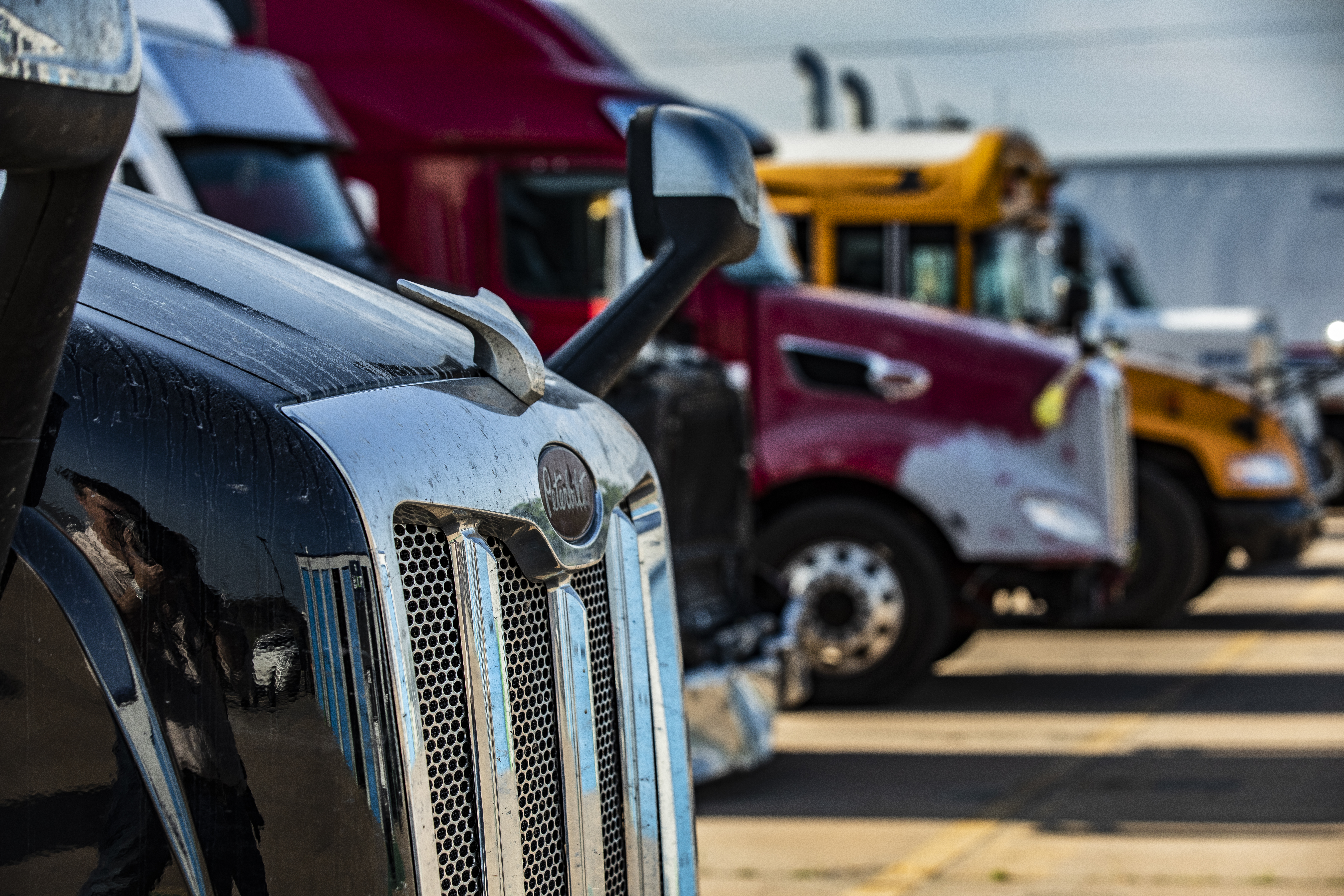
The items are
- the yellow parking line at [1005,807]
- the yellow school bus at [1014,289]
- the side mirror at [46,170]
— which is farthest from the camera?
the yellow school bus at [1014,289]

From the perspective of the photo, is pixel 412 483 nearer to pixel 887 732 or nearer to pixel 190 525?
pixel 190 525

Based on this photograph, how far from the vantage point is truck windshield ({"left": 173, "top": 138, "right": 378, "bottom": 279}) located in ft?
19.3

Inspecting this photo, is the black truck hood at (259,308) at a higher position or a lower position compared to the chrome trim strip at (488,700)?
higher

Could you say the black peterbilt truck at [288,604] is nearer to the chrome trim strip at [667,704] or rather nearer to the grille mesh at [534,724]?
the grille mesh at [534,724]

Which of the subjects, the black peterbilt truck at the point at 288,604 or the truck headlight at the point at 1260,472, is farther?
the truck headlight at the point at 1260,472

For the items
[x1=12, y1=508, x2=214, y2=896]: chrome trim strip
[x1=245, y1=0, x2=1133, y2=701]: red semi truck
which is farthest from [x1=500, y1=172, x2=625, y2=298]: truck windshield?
[x1=12, y1=508, x2=214, y2=896]: chrome trim strip

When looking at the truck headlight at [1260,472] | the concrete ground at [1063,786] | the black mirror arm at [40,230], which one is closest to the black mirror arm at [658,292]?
the black mirror arm at [40,230]

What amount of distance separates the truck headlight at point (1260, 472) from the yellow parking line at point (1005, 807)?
1.03m

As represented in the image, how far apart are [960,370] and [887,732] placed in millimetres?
1708

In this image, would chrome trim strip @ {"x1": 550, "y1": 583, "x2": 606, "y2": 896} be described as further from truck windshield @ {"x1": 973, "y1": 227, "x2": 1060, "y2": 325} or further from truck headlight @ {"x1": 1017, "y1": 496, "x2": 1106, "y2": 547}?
truck windshield @ {"x1": 973, "y1": 227, "x2": 1060, "y2": 325}

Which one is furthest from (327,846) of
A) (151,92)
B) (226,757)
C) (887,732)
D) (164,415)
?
(887,732)

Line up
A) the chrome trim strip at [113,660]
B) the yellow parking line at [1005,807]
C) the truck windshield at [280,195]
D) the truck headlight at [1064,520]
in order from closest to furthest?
1. the chrome trim strip at [113,660]
2. the yellow parking line at [1005,807]
3. the truck windshield at [280,195]
4. the truck headlight at [1064,520]

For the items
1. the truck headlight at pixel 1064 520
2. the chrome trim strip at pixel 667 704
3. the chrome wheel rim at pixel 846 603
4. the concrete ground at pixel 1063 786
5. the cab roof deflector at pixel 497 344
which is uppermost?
the cab roof deflector at pixel 497 344

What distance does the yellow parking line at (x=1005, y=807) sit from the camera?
16.3 feet
